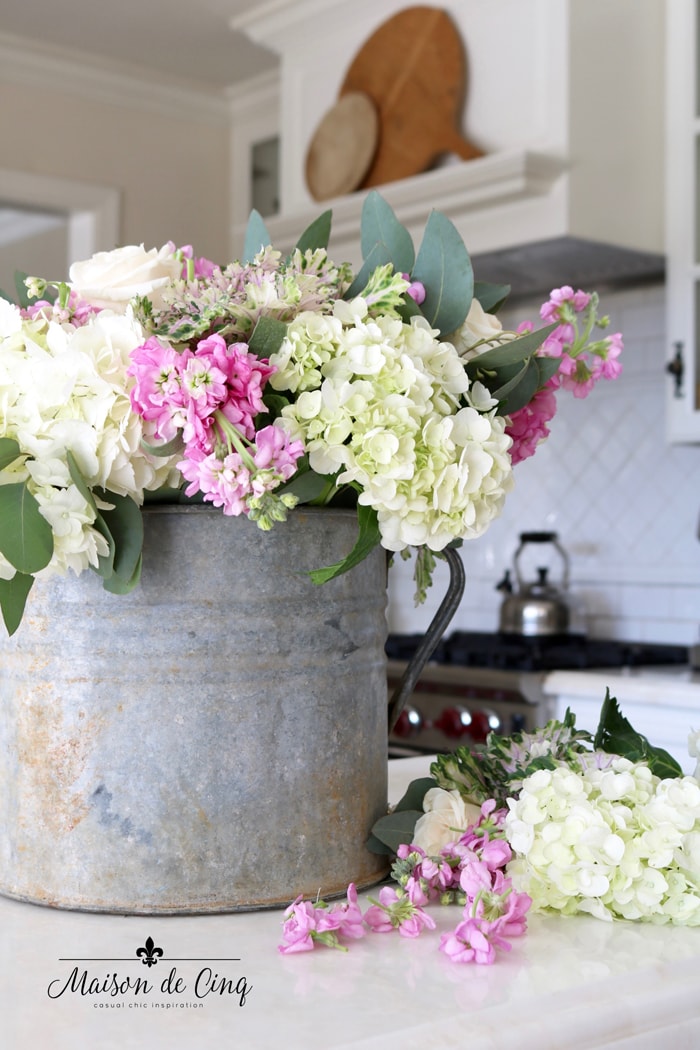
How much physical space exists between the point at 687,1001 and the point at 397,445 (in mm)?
311

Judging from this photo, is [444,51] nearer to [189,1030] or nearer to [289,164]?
[289,164]

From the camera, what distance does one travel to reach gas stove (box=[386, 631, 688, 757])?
95.2 inches

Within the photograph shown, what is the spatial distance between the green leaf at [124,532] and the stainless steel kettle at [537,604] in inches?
89.2

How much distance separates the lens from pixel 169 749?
72cm

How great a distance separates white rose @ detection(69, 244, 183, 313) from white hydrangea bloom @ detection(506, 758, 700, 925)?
14.7 inches

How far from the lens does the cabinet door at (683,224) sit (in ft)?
8.45

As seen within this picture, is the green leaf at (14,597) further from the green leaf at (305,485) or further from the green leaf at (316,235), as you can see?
the green leaf at (316,235)

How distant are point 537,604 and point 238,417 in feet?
7.60

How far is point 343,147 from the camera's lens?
9.57 feet

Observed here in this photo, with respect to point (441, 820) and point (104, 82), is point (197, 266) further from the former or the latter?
point (104, 82)

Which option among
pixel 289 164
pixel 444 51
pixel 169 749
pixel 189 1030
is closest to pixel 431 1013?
pixel 189 1030

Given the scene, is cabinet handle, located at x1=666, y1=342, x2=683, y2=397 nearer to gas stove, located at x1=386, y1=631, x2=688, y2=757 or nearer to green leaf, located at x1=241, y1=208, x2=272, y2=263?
gas stove, located at x1=386, y1=631, x2=688, y2=757

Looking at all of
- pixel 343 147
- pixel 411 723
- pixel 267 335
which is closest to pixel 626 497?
pixel 411 723

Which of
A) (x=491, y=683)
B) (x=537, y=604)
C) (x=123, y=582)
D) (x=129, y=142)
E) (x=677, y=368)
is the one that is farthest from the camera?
(x=129, y=142)
